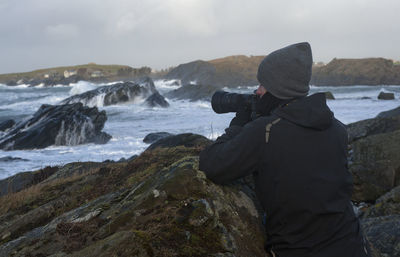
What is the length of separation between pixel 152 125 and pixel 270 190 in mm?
20553

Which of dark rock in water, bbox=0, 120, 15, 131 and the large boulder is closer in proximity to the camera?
dark rock in water, bbox=0, 120, 15, 131

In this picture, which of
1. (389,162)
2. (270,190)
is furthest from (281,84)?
(389,162)

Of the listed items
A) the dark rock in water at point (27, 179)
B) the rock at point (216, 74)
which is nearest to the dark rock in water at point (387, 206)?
the dark rock in water at point (27, 179)

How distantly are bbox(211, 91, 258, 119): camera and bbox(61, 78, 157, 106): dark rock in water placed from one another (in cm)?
2998

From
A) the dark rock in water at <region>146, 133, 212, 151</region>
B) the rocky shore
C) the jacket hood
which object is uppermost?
the jacket hood

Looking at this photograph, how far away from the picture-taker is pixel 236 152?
6.39ft

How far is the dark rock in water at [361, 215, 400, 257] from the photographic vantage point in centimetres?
315

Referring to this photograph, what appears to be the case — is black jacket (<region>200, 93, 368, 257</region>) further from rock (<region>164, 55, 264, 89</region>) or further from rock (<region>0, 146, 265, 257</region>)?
rock (<region>164, 55, 264, 89</region>)

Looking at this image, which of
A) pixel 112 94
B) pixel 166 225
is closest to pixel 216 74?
pixel 112 94

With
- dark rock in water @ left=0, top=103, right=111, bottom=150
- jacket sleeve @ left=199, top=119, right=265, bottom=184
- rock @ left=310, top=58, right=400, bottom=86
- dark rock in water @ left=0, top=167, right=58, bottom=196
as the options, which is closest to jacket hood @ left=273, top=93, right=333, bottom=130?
jacket sleeve @ left=199, top=119, right=265, bottom=184

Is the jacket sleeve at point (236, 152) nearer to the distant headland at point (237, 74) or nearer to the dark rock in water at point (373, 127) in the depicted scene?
the dark rock in water at point (373, 127)

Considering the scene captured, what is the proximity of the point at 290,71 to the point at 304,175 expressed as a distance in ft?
2.09

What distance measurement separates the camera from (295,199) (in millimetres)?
1847

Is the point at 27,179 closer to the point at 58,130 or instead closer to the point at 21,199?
the point at 21,199
